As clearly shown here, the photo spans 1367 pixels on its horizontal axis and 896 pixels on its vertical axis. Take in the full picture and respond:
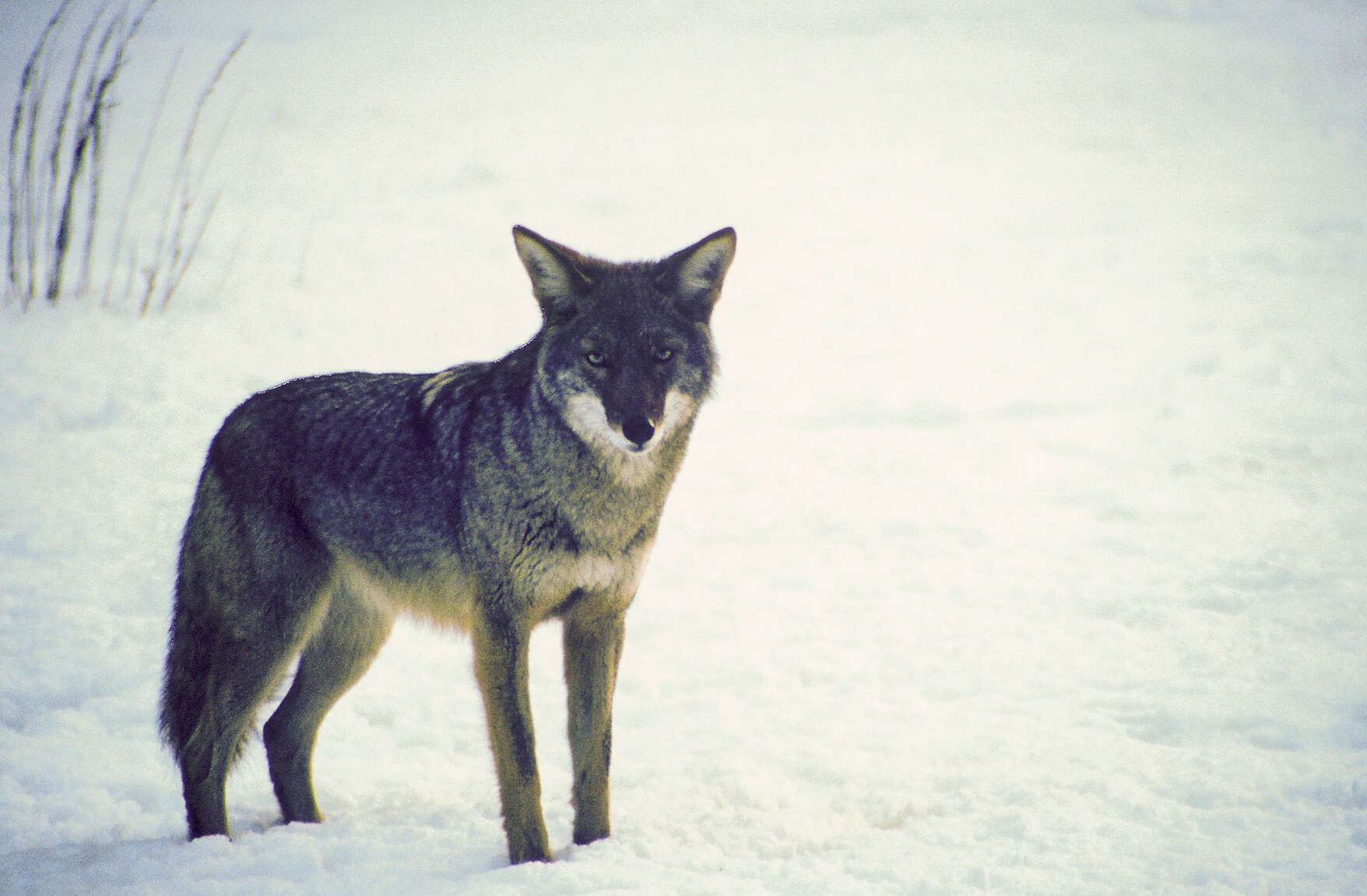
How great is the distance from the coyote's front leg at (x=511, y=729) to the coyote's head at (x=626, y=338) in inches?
26.4

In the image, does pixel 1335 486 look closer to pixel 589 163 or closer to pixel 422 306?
pixel 422 306

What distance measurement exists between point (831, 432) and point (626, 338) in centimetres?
492

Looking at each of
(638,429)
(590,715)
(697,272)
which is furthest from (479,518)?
(697,272)

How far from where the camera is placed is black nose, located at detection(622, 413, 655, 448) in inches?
116

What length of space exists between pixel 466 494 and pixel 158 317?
19.3 ft

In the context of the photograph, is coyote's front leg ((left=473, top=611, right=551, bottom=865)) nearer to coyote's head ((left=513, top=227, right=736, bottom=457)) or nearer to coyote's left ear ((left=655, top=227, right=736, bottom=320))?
coyote's head ((left=513, top=227, right=736, bottom=457))

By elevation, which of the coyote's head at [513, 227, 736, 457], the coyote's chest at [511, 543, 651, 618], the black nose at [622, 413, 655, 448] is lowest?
the coyote's chest at [511, 543, 651, 618]

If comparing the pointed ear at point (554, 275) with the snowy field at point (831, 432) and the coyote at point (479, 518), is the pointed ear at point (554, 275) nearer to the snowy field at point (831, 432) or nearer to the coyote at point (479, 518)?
the coyote at point (479, 518)

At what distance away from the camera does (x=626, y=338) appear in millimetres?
3158

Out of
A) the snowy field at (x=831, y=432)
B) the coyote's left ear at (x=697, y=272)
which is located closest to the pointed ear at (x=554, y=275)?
the coyote's left ear at (x=697, y=272)

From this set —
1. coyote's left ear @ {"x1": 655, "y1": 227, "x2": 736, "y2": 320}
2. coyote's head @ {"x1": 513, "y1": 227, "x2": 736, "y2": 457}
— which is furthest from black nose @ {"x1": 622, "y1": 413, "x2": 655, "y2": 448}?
coyote's left ear @ {"x1": 655, "y1": 227, "x2": 736, "y2": 320}

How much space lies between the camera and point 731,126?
13422mm

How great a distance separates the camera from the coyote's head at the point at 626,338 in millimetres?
3076

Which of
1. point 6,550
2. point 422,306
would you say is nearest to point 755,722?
point 6,550
